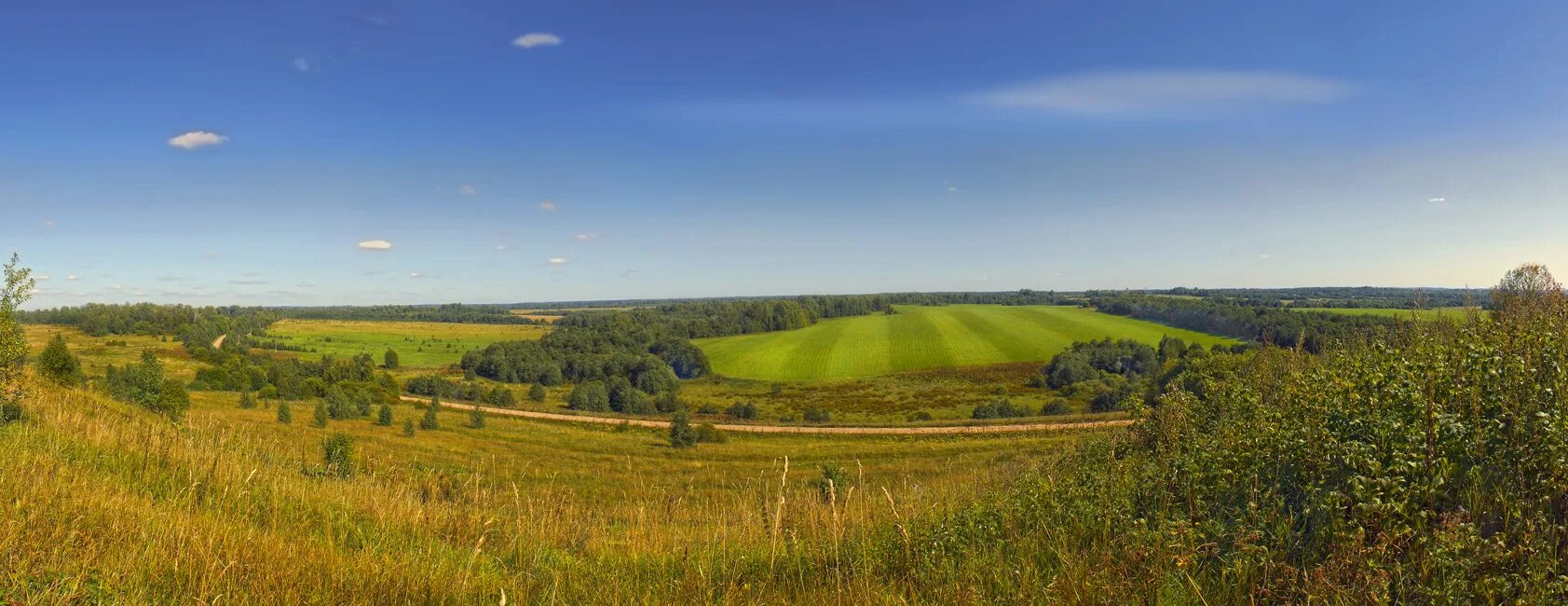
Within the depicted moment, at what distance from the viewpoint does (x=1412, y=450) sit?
411cm

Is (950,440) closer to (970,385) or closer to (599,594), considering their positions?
(970,385)

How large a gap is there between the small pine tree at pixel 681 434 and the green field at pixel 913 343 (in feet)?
182

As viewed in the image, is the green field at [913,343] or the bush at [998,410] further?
the green field at [913,343]

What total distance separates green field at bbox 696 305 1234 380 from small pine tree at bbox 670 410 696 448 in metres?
55.5

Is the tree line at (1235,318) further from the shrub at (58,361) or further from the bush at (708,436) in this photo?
the shrub at (58,361)

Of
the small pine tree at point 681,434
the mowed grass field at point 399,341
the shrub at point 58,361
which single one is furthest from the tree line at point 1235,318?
the mowed grass field at point 399,341

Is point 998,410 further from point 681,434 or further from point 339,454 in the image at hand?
point 339,454

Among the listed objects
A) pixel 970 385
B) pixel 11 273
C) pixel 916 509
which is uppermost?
pixel 11 273

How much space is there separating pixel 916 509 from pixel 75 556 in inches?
258

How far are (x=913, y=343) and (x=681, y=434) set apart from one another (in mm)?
88257

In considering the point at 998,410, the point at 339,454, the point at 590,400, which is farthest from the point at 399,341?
the point at 339,454

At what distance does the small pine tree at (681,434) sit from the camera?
53656 millimetres

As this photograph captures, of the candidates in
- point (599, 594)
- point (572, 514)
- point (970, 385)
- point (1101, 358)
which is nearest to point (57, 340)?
point (572, 514)

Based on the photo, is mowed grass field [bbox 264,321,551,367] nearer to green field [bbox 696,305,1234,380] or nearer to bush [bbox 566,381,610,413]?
green field [bbox 696,305,1234,380]
